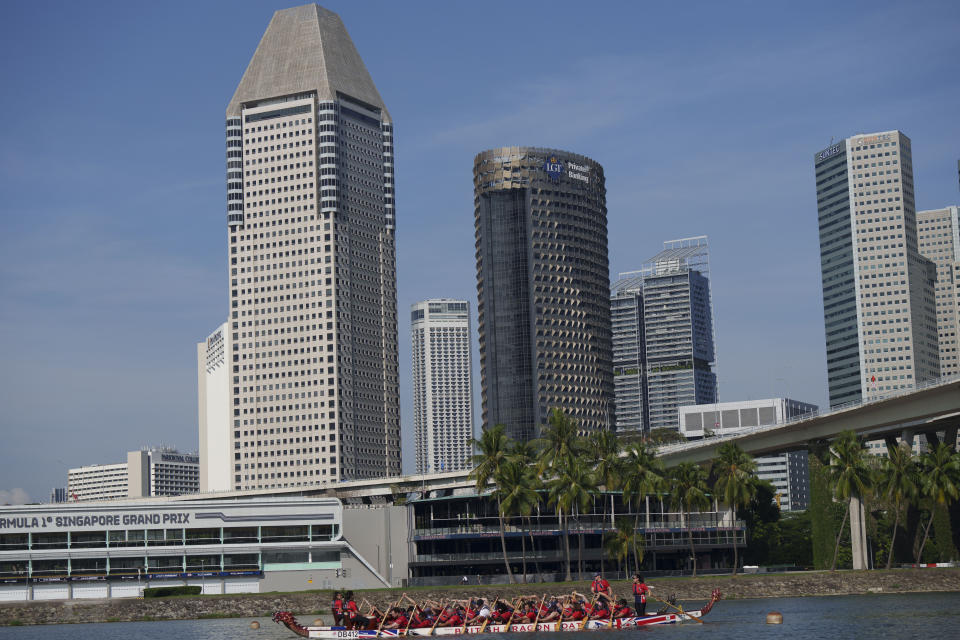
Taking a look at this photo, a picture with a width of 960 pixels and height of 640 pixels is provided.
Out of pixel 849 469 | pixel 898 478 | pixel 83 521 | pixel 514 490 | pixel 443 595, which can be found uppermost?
pixel 849 469

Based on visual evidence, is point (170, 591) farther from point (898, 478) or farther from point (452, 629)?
point (898, 478)

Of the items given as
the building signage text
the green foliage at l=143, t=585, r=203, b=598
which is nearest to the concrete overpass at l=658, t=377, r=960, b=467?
the green foliage at l=143, t=585, r=203, b=598

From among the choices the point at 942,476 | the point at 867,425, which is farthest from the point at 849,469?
the point at 942,476

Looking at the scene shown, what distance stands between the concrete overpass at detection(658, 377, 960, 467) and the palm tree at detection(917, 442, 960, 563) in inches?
181

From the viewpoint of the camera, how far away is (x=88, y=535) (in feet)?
496

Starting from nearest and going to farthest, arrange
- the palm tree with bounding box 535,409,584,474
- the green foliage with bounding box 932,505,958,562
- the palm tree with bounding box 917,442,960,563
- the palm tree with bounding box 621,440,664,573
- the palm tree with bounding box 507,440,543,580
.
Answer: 1. the palm tree with bounding box 917,442,960,563
2. the palm tree with bounding box 621,440,664,573
3. the palm tree with bounding box 535,409,584,474
4. the palm tree with bounding box 507,440,543,580
5. the green foliage with bounding box 932,505,958,562

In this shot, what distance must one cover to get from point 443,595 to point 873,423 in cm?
5605

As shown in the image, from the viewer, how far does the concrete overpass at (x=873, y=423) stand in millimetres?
131875

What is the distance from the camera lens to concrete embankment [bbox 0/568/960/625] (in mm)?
118250

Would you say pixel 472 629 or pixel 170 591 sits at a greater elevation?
Answer: pixel 472 629

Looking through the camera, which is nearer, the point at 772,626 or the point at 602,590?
the point at 772,626

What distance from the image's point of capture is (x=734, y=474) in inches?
5846

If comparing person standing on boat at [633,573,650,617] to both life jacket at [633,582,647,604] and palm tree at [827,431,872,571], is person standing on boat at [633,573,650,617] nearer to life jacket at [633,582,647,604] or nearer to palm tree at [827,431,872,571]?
life jacket at [633,582,647,604]

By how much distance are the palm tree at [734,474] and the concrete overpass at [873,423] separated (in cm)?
676
